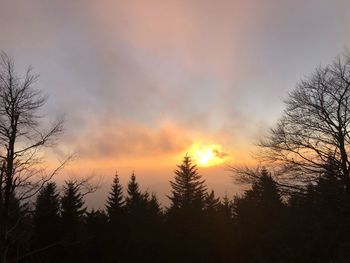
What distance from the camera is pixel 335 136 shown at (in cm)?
1797

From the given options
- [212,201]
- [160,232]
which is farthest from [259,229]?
[212,201]

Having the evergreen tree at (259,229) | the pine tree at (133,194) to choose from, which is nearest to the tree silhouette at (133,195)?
the pine tree at (133,194)

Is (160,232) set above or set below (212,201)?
below

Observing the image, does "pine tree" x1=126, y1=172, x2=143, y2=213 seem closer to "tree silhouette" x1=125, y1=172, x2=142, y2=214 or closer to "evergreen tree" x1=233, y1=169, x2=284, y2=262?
"tree silhouette" x1=125, y1=172, x2=142, y2=214

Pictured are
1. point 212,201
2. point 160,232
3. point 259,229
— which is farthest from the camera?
point 212,201

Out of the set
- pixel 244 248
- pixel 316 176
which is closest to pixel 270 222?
pixel 244 248

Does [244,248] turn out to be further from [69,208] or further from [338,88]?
[338,88]

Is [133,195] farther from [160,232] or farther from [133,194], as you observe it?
[160,232]

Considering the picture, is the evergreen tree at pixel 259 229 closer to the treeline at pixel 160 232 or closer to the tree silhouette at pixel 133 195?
the treeline at pixel 160 232

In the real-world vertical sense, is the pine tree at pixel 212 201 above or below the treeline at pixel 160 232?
above

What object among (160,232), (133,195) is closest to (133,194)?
(133,195)

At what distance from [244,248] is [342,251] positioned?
78.7ft

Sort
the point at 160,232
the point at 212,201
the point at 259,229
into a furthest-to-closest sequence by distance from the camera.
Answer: the point at 212,201 < the point at 160,232 < the point at 259,229

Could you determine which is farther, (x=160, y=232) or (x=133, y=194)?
(x=133, y=194)
